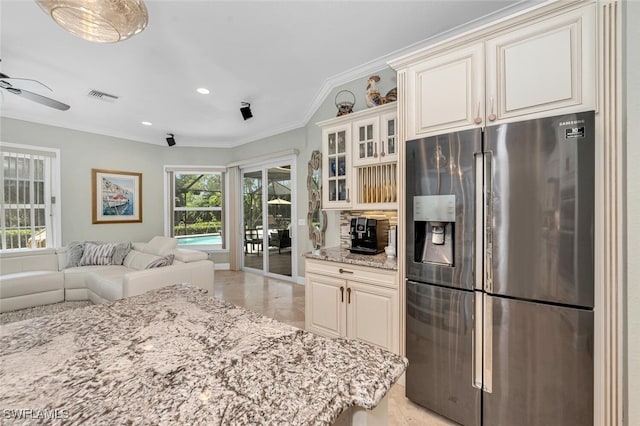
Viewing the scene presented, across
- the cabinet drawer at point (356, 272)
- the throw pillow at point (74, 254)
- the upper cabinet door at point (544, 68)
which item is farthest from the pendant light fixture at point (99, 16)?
the throw pillow at point (74, 254)

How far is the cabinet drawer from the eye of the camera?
2174 millimetres

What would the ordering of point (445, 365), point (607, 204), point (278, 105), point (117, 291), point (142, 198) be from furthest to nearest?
point (142, 198)
point (278, 105)
point (117, 291)
point (445, 365)
point (607, 204)

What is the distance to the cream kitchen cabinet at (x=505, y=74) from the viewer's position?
143cm

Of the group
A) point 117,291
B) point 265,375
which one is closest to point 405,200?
point 265,375

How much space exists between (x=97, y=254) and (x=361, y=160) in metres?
4.16

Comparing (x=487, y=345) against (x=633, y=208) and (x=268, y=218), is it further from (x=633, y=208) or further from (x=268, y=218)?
(x=268, y=218)

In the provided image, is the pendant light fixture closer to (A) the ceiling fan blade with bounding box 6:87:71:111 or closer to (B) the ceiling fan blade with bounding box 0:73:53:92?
(B) the ceiling fan blade with bounding box 0:73:53:92

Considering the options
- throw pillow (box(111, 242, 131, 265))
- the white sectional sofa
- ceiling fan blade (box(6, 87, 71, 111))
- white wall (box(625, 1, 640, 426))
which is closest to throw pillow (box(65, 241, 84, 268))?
the white sectional sofa

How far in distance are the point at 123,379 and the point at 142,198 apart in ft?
19.5

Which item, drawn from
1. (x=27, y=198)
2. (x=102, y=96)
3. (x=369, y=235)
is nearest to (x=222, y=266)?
(x=27, y=198)

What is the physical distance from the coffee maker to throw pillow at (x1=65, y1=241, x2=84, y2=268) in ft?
13.4

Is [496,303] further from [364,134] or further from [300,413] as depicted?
[364,134]

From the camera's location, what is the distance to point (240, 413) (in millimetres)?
552

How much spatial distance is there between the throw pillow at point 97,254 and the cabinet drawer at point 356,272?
11.1ft
